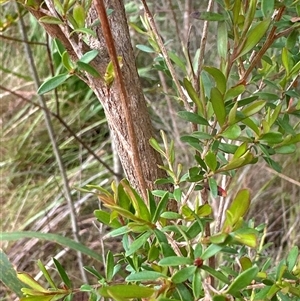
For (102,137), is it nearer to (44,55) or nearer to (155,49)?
(44,55)

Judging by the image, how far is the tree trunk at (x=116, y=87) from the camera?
385 millimetres

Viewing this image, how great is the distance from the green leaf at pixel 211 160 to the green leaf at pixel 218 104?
0.02 meters

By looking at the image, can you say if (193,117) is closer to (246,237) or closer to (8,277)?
(246,237)


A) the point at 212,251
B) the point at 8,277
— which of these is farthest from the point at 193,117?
the point at 8,277

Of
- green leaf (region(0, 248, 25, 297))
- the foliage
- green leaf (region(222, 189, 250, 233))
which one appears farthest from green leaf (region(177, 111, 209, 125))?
green leaf (region(0, 248, 25, 297))

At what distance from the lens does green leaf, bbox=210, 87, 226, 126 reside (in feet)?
1.03

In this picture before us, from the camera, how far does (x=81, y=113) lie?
186cm

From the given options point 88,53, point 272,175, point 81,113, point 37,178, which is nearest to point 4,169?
point 37,178

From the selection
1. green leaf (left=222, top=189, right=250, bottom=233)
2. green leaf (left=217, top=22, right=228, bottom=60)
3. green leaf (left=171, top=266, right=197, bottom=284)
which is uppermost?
green leaf (left=217, top=22, right=228, bottom=60)

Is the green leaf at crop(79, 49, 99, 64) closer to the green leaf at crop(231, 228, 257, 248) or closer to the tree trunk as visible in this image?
the tree trunk

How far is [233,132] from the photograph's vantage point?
33 cm

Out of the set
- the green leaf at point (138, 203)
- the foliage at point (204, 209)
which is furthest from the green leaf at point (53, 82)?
the green leaf at point (138, 203)

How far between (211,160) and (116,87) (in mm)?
106

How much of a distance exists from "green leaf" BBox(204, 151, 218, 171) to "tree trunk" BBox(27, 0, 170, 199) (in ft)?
0.20
